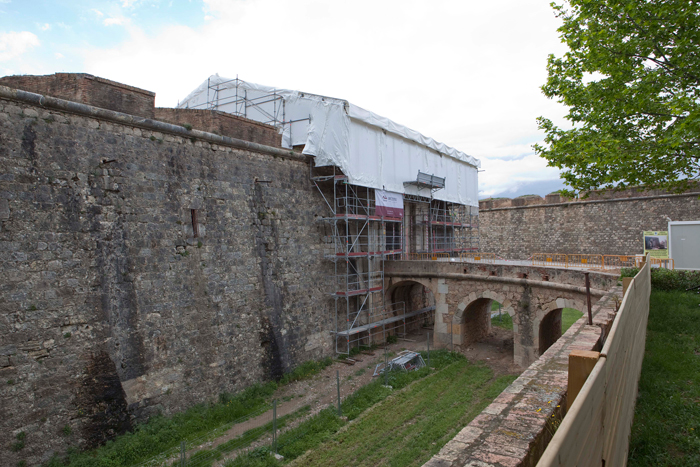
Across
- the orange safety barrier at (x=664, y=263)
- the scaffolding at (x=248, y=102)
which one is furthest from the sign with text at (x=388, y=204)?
the orange safety barrier at (x=664, y=263)

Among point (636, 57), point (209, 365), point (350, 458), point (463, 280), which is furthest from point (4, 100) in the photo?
point (463, 280)

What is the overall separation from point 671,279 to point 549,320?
416cm

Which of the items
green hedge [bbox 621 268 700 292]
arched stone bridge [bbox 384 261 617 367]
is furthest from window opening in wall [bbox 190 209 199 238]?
green hedge [bbox 621 268 700 292]

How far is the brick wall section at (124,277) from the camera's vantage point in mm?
7520

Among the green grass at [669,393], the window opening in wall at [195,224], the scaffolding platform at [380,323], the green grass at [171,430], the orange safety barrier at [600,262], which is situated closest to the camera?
the green grass at [669,393]

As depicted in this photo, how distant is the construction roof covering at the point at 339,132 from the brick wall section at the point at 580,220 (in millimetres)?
7235

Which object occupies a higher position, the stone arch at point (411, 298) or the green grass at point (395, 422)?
the stone arch at point (411, 298)

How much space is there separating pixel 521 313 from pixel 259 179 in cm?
953

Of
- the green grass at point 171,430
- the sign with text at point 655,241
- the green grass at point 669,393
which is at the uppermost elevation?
the sign with text at point 655,241

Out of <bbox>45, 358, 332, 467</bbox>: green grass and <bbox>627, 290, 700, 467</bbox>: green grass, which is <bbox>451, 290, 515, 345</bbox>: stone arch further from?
<bbox>45, 358, 332, 467</bbox>: green grass

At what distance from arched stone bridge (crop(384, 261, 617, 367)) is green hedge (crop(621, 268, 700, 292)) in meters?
0.57

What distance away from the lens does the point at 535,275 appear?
43.1 ft

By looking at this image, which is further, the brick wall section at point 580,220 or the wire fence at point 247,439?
the brick wall section at point 580,220

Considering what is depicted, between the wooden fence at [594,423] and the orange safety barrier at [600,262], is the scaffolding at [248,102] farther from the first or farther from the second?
the wooden fence at [594,423]
